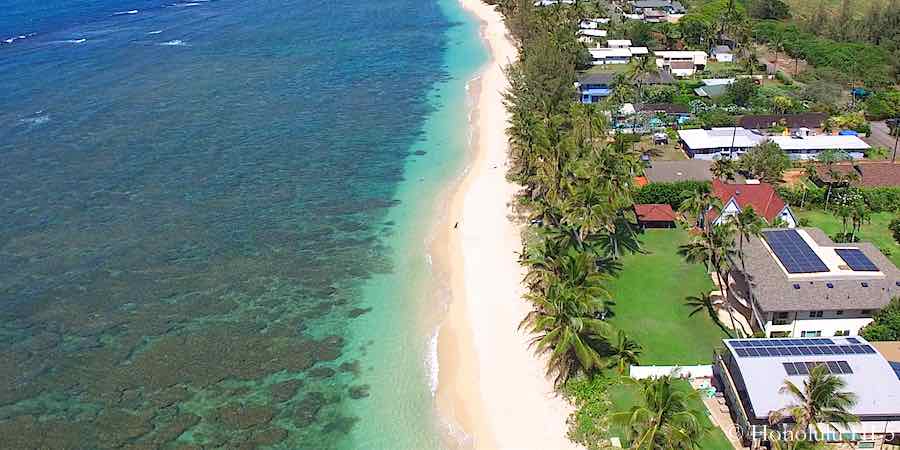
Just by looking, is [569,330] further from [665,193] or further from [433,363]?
[665,193]

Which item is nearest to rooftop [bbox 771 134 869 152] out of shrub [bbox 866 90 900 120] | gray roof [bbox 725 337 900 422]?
shrub [bbox 866 90 900 120]

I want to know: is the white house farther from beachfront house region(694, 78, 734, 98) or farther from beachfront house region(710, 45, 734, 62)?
beachfront house region(694, 78, 734, 98)

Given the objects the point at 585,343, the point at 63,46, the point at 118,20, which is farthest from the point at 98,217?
the point at 118,20

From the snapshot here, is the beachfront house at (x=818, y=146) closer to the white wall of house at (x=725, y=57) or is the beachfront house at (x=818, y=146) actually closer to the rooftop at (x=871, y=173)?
the rooftop at (x=871, y=173)

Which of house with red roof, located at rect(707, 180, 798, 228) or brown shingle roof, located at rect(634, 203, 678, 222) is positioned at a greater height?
house with red roof, located at rect(707, 180, 798, 228)

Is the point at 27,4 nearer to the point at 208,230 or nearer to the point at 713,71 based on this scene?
the point at 208,230

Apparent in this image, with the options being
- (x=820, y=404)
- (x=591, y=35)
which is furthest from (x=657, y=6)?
(x=820, y=404)
